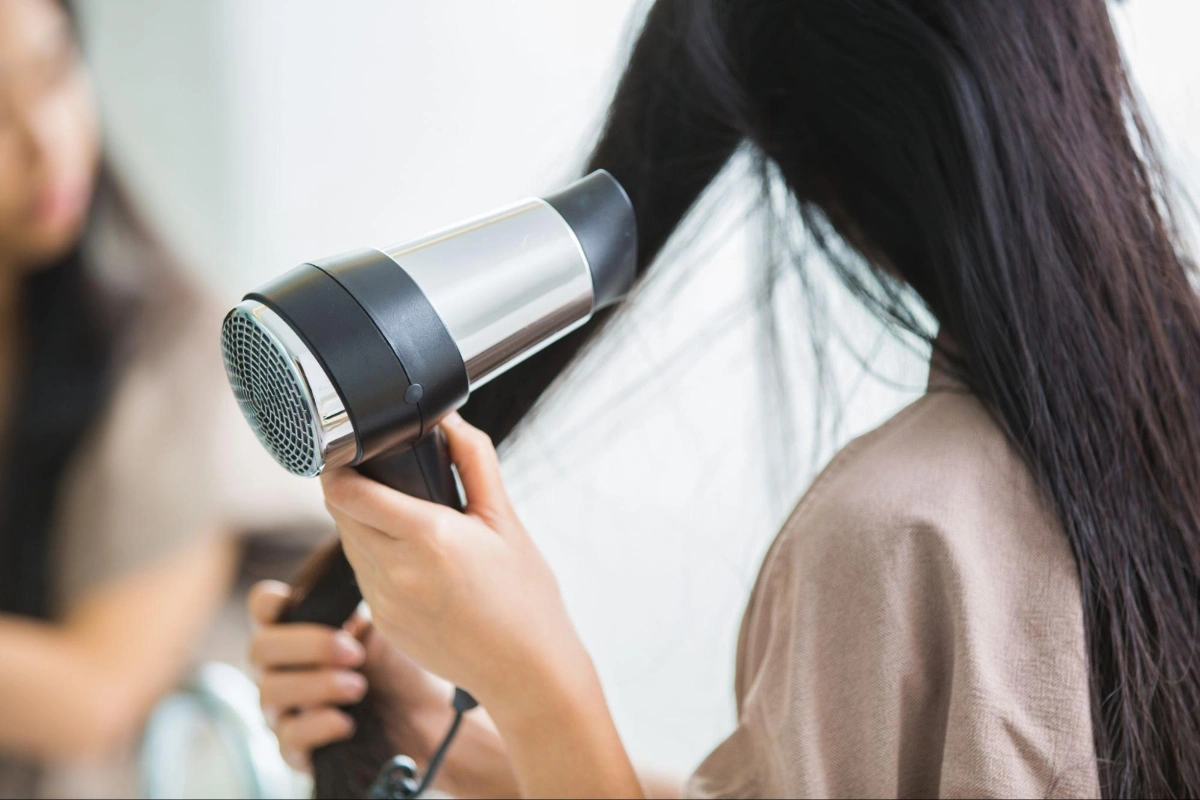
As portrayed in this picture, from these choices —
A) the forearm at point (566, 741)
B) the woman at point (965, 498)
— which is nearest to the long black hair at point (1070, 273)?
the woman at point (965, 498)

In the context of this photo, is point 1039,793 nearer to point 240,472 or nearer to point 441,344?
point 441,344

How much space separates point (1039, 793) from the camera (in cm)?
45

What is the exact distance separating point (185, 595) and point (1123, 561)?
4.24ft

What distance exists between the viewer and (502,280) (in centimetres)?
47

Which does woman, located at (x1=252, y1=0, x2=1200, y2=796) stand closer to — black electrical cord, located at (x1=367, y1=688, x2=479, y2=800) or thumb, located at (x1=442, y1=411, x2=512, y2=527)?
thumb, located at (x1=442, y1=411, x2=512, y2=527)

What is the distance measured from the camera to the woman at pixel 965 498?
458 mm

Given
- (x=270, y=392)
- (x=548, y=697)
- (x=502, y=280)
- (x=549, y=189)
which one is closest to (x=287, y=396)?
(x=270, y=392)

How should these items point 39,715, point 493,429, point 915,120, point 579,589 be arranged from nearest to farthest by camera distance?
point 915,120, point 493,429, point 579,589, point 39,715

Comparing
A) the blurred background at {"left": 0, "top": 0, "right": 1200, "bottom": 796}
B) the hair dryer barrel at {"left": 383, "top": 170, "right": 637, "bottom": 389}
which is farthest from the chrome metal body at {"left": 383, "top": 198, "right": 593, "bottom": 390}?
the blurred background at {"left": 0, "top": 0, "right": 1200, "bottom": 796}

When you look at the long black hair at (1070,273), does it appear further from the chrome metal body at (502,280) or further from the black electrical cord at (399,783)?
the black electrical cord at (399,783)

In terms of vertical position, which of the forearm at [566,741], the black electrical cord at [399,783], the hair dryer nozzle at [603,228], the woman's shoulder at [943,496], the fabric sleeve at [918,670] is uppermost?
the hair dryer nozzle at [603,228]

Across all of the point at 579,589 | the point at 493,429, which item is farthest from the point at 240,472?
the point at 493,429

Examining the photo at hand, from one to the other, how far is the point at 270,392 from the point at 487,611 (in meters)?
0.18

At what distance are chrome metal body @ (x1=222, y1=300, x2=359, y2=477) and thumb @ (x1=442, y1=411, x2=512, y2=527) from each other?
11cm
